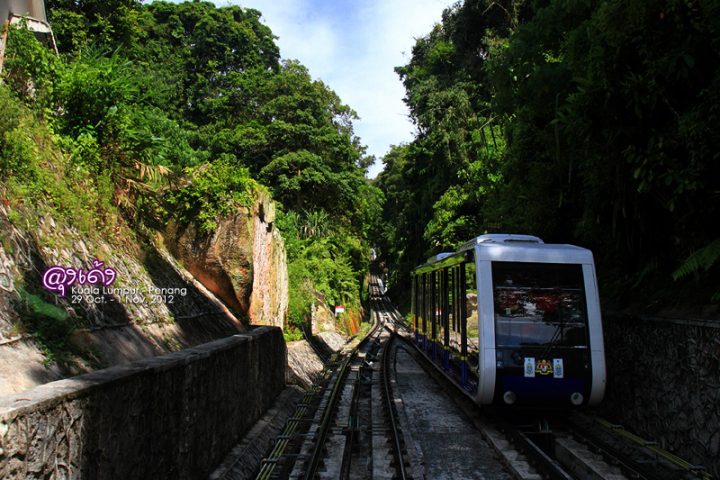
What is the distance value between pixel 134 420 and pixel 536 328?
6.31 meters

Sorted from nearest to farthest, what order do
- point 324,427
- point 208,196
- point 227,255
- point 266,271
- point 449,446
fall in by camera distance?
point 449,446 < point 324,427 < point 208,196 < point 227,255 < point 266,271

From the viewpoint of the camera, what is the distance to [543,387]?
8.74 m

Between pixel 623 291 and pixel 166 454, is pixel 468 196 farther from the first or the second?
pixel 166 454

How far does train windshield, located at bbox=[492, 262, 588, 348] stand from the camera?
893cm

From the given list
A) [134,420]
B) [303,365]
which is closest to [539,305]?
[134,420]

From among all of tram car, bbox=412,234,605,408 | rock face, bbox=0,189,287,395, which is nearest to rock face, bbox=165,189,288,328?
rock face, bbox=0,189,287,395

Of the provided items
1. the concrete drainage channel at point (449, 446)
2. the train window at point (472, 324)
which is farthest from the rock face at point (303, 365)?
the train window at point (472, 324)

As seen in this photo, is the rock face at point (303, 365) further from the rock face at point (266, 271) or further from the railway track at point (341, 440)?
the railway track at point (341, 440)

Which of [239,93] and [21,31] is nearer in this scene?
[21,31]

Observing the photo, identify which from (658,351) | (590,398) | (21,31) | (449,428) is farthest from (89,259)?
(658,351)

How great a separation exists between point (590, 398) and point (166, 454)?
636cm

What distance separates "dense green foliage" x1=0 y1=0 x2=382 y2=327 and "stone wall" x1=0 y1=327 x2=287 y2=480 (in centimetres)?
430

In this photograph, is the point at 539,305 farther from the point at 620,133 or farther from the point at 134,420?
the point at 134,420

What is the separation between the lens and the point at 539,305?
9070 millimetres
